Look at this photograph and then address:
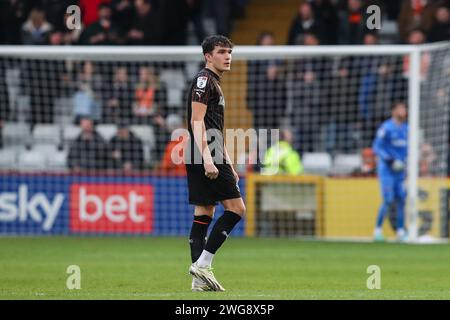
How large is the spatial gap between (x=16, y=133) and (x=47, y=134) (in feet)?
1.84

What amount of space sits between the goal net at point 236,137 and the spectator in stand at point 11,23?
47 centimetres

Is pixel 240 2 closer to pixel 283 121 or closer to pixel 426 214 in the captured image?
pixel 283 121

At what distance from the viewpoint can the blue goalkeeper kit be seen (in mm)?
18234

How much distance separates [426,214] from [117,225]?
4.94m

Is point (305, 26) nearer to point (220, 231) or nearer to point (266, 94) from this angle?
point (266, 94)

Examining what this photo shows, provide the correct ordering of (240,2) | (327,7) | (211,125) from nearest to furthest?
1. (211,125)
2. (327,7)
3. (240,2)

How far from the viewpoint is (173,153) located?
18703 millimetres

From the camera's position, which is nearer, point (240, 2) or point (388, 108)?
point (388, 108)

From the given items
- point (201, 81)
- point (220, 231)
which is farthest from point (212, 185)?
point (201, 81)

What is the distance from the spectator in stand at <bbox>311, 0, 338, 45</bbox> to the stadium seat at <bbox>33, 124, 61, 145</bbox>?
502cm

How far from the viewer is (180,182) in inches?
774

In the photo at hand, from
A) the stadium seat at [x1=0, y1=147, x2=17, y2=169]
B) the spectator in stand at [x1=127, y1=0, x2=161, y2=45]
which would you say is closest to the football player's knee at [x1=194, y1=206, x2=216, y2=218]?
the stadium seat at [x1=0, y1=147, x2=17, y2=169]
